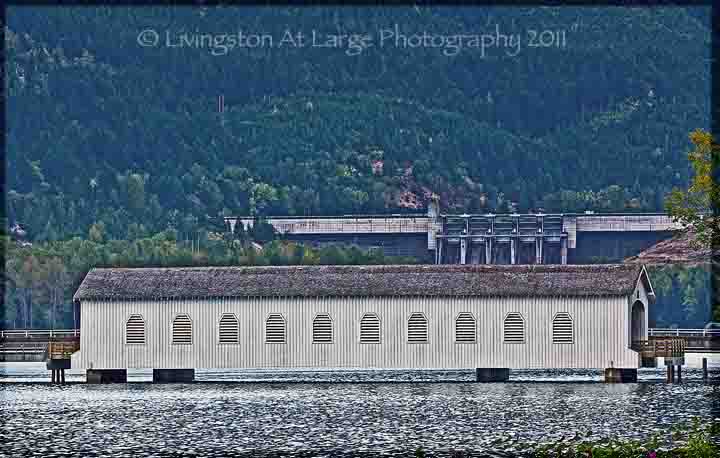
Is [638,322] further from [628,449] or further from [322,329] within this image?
[628,449]

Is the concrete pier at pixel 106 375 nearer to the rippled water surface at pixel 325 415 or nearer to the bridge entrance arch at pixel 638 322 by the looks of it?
the rippled water surface at pixel 325 415

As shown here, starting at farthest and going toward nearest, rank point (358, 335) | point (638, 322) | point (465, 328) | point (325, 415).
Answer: point (638, 322)
point (358, 335)
point (465, 328)
point (325, 415)

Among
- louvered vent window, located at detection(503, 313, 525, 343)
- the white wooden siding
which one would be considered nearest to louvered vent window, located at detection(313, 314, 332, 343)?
the white wooden siding

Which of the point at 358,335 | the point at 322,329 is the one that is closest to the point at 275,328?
the point at 322,329

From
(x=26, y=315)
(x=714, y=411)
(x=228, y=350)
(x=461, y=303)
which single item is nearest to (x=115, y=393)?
(x=228, y=350)

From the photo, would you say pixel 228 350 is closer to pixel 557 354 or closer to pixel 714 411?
pixel 557 354

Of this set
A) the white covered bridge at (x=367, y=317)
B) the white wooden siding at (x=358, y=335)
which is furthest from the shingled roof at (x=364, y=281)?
the white wooden siding at (x=358, y=335)
